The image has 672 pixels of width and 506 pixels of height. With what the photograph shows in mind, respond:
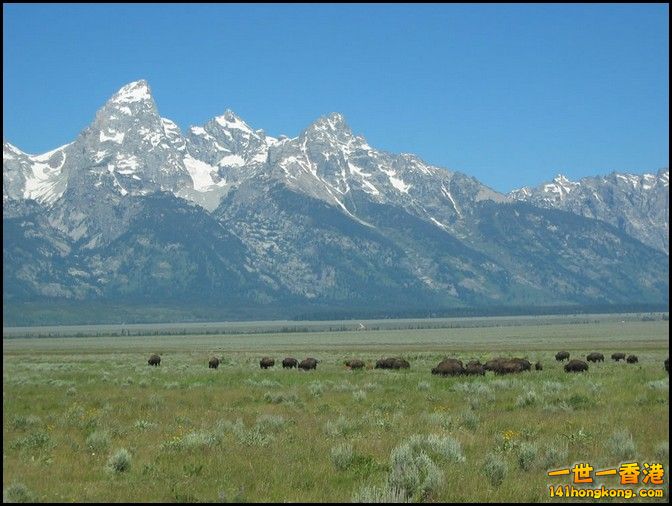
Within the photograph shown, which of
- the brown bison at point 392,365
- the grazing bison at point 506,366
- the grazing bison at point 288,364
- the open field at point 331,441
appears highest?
the open field at point 331,441

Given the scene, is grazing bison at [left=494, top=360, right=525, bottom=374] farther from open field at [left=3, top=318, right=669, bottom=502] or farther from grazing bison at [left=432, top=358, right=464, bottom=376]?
open field at [left=3, top=318, right=669, bottom=502]

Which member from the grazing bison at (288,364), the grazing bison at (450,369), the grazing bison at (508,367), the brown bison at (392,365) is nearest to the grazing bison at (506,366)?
the grazing bison at (508,367)

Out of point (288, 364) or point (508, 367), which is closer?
point (508, 367)

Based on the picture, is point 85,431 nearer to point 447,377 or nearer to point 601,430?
point 601,430

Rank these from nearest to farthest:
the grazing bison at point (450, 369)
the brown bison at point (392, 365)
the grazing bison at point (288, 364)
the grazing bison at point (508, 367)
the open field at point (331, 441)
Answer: the open field at point (331, 441) → the grazing bison at point (450, 369) → the grazing bison at point (508, 367) → the brown bison at point (392, 365) → the grazing bison at point (288, 364)

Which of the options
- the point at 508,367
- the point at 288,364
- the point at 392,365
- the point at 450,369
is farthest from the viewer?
the point at 288,364

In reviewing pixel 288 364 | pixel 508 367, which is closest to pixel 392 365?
pixel 288 364

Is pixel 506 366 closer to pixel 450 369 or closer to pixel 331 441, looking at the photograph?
pixel 450 369

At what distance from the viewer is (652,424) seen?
63.5 feet

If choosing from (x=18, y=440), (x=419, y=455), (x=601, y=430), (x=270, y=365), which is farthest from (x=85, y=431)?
(x=270, y=365)

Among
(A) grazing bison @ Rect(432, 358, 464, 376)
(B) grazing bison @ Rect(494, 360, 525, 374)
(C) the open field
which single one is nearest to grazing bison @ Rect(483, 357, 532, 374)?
(B) grazing bison @ Rect(494, 360, 525, 374)

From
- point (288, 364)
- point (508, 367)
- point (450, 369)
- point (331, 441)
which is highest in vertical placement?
point (331, 441)

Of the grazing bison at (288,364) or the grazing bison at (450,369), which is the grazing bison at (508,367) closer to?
the grazing bison at (450,369)

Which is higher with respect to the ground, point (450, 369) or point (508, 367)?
point (450, 369)
